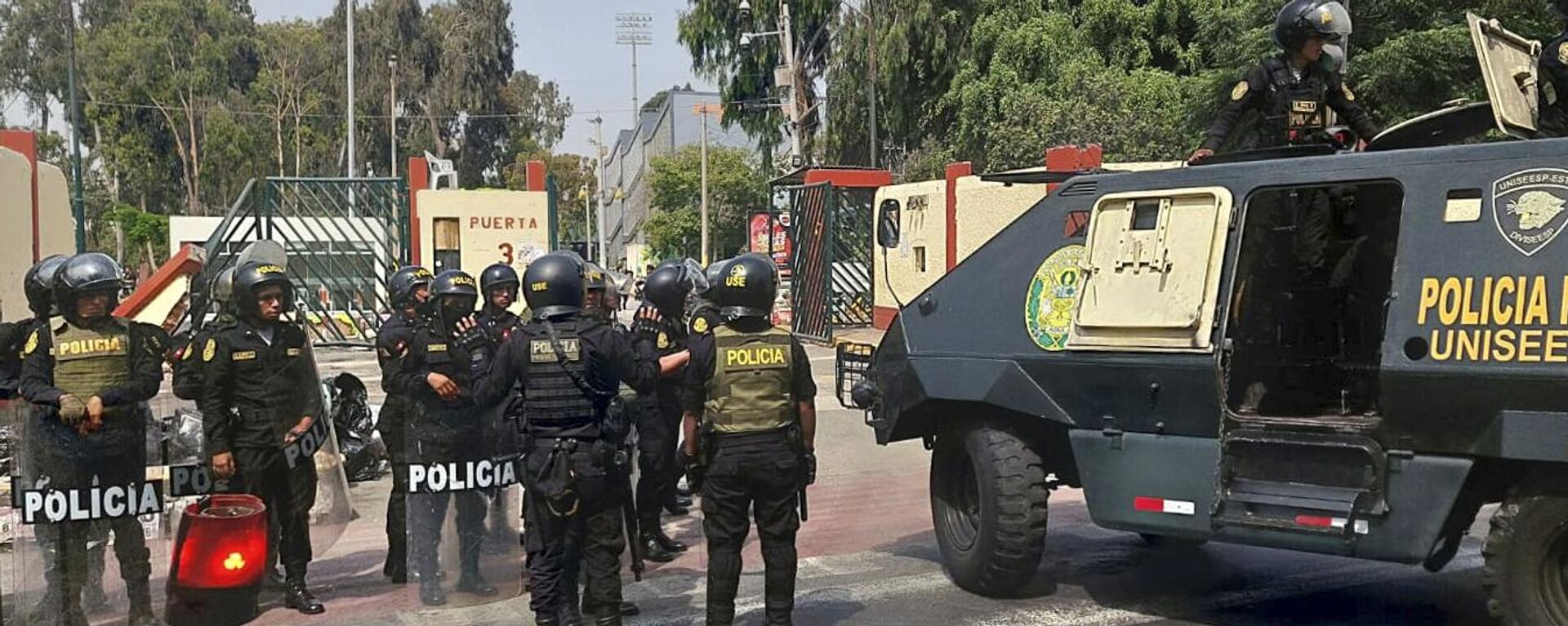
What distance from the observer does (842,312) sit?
23438 millimetres

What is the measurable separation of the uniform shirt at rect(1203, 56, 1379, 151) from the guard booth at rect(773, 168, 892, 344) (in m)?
15.3

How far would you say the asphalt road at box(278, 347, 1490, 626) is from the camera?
19.3ft

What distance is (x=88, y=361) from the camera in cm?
581

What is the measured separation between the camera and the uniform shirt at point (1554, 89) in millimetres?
5359

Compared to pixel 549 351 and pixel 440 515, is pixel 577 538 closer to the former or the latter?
pixel 549 351

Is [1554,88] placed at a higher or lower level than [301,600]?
higher

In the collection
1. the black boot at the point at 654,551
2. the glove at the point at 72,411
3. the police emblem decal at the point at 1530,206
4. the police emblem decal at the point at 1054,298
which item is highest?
the police emblem decal at the point at 1530,206

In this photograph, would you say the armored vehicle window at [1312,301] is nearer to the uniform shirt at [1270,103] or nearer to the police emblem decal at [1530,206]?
the uniform shirt at [1270,103]

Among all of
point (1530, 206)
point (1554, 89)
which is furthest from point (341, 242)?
point (1530, 206)

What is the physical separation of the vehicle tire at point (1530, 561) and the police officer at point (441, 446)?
439 centimetres

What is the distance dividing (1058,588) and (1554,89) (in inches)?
125

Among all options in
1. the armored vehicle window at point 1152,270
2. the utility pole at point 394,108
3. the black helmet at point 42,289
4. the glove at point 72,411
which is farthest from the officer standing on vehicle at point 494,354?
the utility pole at point 394,108

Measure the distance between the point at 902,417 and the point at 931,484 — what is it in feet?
1.46

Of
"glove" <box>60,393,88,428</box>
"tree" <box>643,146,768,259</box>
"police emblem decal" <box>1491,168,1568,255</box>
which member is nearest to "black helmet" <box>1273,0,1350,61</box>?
"police emblem decal" <box>1491,168,1568,255</box>
